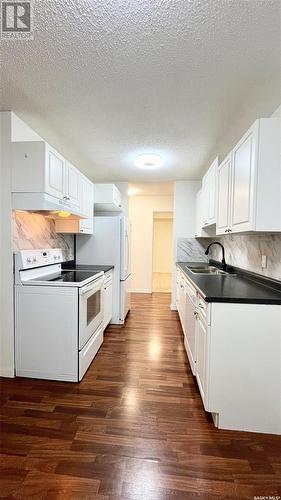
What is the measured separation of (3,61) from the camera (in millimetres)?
1505

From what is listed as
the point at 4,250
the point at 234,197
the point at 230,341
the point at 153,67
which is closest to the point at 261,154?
the point at 234,197

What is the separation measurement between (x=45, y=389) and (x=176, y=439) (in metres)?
1.18

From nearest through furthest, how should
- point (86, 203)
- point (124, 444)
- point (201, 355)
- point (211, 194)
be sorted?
point (124, 444), point (201, 355), point (211, 194), point (86, 203)

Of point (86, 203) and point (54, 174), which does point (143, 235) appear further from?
point (54, 174)

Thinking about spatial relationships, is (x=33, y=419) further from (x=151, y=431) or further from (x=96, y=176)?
(x=96, y=176)

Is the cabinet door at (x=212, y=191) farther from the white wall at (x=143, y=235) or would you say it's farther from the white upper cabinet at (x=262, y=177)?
the white wall at (x=143, y=235)

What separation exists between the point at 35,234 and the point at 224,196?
2102 mm

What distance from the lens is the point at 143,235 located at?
19.6 ft

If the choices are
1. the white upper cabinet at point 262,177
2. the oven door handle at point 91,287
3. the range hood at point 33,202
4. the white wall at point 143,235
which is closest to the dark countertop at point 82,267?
the oven door handle at point 91,287

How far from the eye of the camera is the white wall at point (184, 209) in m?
4.41

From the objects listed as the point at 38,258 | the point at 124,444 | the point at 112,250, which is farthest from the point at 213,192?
the point at 124,444

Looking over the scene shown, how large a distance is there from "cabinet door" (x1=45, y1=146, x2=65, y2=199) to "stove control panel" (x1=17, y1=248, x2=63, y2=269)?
2.11 feet

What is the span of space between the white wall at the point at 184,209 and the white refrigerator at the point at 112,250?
1248mm

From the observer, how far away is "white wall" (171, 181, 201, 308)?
174 inches
